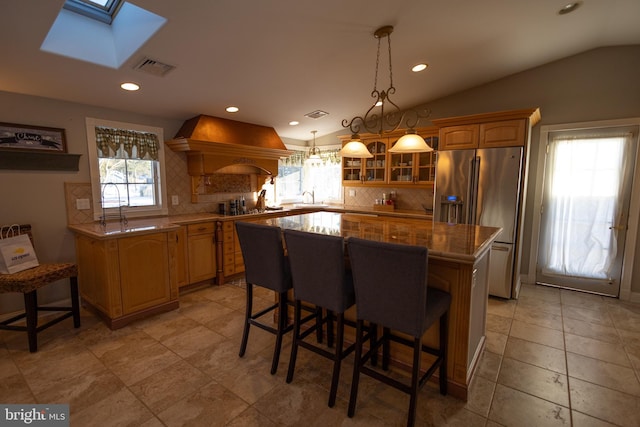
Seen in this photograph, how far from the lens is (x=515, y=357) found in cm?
240

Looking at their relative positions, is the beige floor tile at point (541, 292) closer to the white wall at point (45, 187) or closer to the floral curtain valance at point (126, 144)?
the floral curtain valance at point (126, 144)

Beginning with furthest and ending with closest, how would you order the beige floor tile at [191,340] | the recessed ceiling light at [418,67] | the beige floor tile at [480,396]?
the recessed ceiling light at [418,67] → the beige floor tile at [191,340] → the beige floor tile at [480,396]

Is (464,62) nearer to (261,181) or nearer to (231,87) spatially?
(231,87)

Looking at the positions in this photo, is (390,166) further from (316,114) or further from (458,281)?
(458,281)

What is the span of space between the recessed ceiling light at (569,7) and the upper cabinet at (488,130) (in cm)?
89

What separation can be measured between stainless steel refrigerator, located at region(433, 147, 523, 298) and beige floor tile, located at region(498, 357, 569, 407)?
1.43 meters

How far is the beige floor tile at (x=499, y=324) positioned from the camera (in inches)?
112

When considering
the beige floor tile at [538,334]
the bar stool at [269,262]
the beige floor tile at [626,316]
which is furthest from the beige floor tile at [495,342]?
the bar stool at [269,262]

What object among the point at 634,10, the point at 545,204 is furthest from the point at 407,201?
the point at 634,10

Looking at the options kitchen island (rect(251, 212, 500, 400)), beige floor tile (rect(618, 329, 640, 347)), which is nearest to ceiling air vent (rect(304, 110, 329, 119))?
kitchen island (rect(251, 212, 500, 400))

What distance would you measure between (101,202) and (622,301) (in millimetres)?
6049

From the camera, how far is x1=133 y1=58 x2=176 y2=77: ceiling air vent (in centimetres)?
255

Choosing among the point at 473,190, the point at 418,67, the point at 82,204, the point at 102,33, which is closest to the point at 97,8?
the point at 102,33

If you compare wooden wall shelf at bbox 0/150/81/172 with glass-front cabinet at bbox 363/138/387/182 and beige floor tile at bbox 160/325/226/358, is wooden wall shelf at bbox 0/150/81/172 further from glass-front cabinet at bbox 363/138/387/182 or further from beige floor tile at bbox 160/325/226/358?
glass-front cabinet at bbox 363/138/387/182
